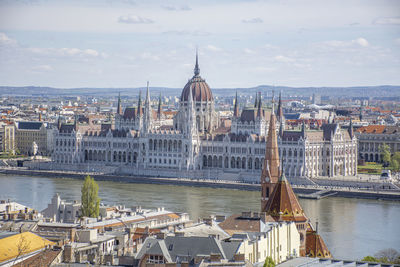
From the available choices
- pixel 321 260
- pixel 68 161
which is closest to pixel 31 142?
pixel 68 161

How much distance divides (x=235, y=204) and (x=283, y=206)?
94.4 feet

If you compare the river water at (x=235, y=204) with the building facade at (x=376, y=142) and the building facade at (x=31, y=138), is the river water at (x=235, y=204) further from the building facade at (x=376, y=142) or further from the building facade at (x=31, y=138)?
the building facade at (x=376, y=142)

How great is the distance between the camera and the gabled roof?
121 feet

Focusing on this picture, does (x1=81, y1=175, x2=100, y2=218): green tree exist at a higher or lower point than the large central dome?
lower

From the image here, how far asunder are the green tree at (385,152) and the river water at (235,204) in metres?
21.1

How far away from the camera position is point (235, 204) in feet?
217

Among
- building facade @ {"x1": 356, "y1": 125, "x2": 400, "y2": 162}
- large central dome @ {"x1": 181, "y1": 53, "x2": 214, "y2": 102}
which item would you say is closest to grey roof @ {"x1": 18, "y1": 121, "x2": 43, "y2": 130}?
large central dome @ {"x1": 181, "y1": 53, "x2": 214, "y2": 102}

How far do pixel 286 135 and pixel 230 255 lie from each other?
58.8m

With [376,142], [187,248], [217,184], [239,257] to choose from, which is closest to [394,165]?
[376,142]

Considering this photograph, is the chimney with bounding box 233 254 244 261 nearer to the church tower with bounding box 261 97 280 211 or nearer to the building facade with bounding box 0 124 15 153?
the church tower with bounding box 261 97 280 211

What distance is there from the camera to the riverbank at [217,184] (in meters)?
72.6

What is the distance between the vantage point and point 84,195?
46188 millimetres

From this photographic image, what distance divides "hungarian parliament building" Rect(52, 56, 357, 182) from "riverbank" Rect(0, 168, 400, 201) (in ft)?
10.8

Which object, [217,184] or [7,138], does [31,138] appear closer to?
[7,138]
